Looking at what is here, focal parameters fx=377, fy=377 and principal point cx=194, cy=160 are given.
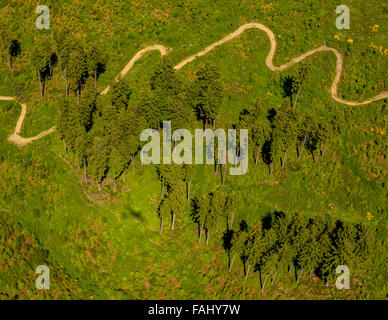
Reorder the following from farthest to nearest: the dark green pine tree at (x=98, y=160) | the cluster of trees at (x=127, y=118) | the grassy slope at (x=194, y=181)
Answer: the cluster of trees at (x=127, y=118) < the dark green pine tree at (x=98, y=160) < the grassy slope at (x=194, y=181)

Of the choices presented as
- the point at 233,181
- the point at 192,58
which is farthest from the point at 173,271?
the point at 192,58

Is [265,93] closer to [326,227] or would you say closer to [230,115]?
[230,115]

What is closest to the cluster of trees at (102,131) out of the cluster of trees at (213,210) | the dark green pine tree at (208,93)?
the dark green pine tree at (208,93)

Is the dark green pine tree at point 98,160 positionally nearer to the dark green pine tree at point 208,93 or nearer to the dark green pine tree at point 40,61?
the dark green pine tree at point 208,93

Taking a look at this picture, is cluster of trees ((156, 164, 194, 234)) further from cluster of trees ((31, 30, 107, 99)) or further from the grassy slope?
cluster of trees ((31, 30, 107, 99))

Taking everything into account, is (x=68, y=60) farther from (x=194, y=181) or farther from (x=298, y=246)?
(x=298, y=246)

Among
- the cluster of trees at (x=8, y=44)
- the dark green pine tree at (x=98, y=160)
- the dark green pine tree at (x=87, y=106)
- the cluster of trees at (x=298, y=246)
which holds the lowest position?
the cluster of trees at (x=298, y=246)
